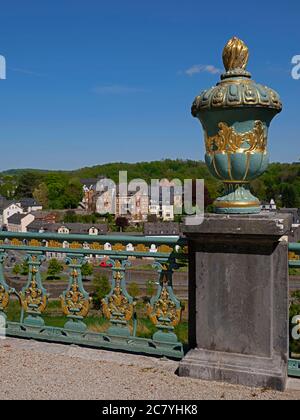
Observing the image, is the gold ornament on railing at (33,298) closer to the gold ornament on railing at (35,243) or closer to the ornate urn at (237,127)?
the gold ornament on railing at (35,243)

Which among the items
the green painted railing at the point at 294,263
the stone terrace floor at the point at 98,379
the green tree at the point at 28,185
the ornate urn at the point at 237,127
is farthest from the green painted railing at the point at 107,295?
the green tree at the point at 28,185

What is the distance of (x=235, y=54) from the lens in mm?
4273

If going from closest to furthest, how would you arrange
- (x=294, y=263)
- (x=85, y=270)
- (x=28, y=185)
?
(x=294, y=263) < (x=85, y=270) < (x=28, y=185)

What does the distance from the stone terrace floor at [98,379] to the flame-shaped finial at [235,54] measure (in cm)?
265

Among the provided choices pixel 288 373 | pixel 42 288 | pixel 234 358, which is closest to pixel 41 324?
pixel 42 288

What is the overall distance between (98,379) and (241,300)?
1.37 metres

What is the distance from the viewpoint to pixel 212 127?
13.7ft

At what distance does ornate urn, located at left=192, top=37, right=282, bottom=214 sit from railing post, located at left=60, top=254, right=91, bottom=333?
1695 millimetres

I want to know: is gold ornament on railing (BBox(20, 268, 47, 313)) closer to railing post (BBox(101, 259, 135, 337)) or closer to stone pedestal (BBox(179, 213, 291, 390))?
railing post (BBox(101, 259, 135, 337))

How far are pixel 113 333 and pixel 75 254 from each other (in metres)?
0.88

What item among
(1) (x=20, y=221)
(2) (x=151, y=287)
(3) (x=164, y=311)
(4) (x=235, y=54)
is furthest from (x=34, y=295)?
(1) (x=20, y=221)

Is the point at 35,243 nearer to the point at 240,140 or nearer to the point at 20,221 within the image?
the point at 240,140

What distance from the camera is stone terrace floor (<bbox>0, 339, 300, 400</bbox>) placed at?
388 cm
